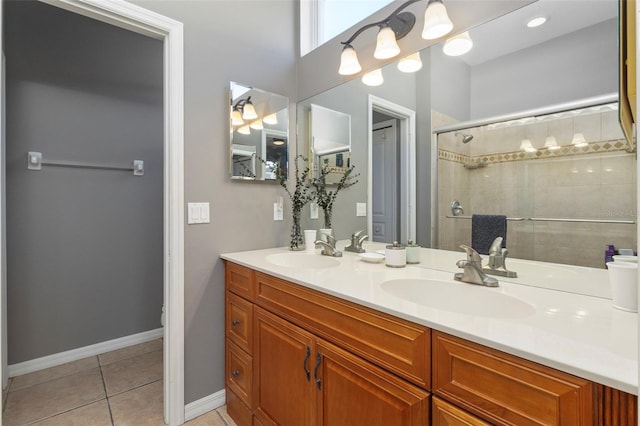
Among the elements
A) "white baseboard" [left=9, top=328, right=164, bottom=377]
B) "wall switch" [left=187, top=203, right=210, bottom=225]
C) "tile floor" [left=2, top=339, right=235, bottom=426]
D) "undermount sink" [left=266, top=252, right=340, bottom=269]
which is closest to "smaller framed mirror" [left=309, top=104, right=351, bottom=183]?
"undermount sink" [left=266, top=252, right=340, bottom=269]

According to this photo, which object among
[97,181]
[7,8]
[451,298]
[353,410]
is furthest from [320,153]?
[7,8]

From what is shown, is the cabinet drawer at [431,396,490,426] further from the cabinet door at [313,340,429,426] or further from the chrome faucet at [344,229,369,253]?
the chrome faucet at [344,229,369,253]

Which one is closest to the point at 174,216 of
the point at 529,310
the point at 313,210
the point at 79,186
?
the point at 313,210

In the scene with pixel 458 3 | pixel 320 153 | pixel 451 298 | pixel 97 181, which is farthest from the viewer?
pixel 97 181

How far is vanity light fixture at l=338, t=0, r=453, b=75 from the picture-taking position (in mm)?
1342

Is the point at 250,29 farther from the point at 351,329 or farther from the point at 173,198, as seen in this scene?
the point at 351,329

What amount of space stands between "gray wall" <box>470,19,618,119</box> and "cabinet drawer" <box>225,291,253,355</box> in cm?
141

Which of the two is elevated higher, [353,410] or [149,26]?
[149,26]

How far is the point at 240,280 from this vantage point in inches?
65.3

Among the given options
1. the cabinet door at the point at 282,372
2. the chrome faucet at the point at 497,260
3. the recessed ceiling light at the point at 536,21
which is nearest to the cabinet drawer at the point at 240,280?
the cabinet door at the point at 282,372

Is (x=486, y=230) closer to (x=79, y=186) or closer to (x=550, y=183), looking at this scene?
(x=550, y=183)

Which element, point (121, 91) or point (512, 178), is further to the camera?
point (121, 91)

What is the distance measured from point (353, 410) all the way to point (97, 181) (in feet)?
8.14

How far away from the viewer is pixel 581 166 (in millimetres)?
1046
